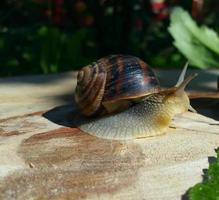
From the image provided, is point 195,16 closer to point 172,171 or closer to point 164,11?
point 164,11

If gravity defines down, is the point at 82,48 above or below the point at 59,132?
below

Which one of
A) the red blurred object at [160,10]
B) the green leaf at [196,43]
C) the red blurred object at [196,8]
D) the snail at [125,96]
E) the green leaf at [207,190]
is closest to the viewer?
the green leaf at [207,190]

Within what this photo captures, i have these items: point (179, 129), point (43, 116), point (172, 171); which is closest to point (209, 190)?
point (172, 171)

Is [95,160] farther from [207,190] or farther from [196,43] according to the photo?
[196,43]

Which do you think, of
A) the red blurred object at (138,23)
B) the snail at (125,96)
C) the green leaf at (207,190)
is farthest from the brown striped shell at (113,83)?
the red blurred object at (138,23)

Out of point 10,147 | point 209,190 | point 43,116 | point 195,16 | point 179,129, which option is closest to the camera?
point 209,190

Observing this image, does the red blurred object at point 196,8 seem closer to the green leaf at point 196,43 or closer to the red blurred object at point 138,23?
the red blurred object at point 138,23
